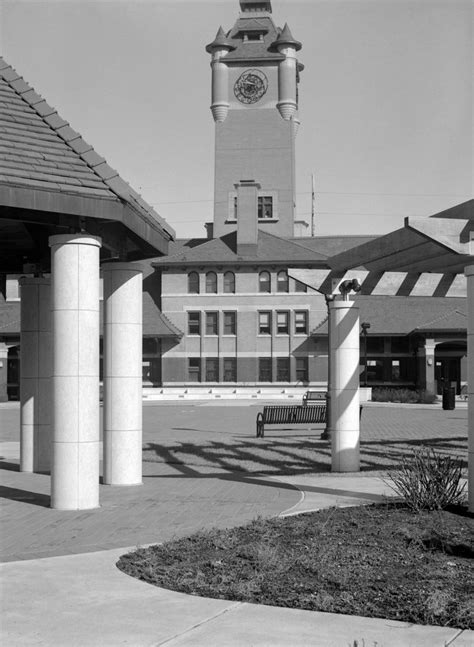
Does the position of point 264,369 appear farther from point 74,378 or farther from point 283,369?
point 74,378

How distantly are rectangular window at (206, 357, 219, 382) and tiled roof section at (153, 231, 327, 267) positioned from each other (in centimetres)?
744

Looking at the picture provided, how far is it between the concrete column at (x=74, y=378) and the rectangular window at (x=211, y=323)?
5538 cm

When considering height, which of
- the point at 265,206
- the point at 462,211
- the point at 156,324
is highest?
the point at 265,206

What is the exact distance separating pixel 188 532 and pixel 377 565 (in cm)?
266

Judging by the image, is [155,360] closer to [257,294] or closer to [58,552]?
[257,294]

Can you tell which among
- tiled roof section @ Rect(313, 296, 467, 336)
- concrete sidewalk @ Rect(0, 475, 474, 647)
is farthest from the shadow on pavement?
tiled roof section @ Rect(313, 296, 467, 336)

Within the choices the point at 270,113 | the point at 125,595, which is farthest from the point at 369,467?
the point at 270,113

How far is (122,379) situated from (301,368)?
172 feet

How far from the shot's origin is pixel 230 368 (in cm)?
6675

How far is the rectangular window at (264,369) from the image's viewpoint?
66.2 m

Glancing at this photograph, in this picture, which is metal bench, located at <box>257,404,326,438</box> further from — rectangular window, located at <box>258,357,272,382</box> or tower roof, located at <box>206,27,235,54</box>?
tower roof, located at <box>206,27,235,54</box>

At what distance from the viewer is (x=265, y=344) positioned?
2606 inches

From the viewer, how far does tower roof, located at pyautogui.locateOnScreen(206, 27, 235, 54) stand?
79912 mm

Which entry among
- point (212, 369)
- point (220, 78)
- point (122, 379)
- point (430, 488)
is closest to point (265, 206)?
point (220, 78)
